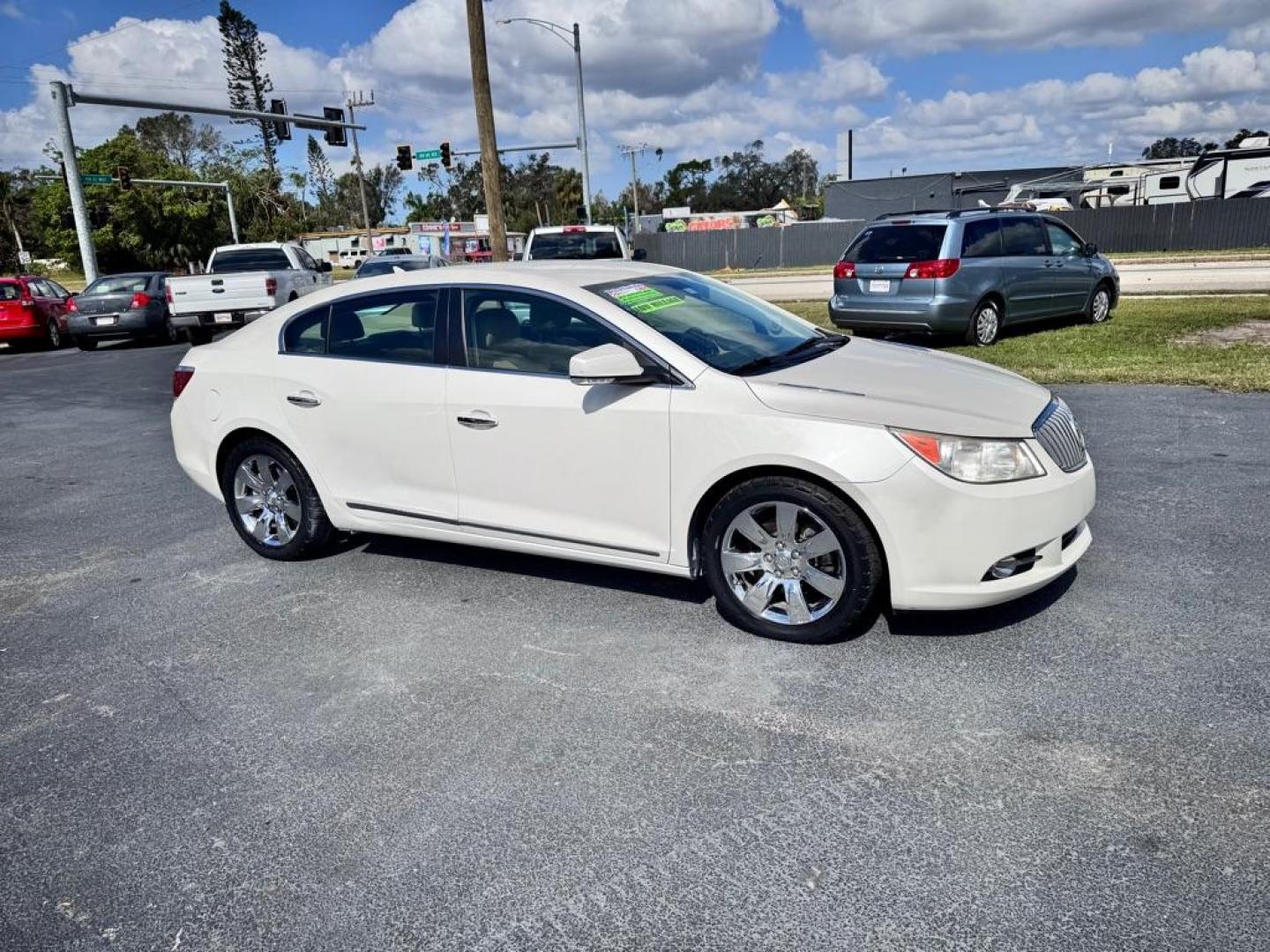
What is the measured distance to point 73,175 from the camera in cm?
2517

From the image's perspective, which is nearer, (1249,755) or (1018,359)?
(1249,755)

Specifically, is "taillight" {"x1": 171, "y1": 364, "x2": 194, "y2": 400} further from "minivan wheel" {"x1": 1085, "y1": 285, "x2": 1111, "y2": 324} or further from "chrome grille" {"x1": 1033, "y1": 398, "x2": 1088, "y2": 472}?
"minivan wheel" {"x1": 1085, "y1": 285, "x2": 1111, "y2": 324}

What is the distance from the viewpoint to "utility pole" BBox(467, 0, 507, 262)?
17812mm

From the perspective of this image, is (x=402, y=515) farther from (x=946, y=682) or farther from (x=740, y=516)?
(x=946, y=682)

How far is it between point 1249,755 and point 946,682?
0.99 meters

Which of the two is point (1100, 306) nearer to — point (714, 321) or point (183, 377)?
point (714, 321)

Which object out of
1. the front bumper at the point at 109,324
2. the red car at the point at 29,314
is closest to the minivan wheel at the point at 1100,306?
the front bumper at the point at 109,324

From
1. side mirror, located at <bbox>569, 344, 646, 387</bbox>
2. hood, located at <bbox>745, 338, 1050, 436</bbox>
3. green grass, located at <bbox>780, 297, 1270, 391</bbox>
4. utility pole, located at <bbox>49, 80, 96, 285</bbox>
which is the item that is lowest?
green grass, located at <bbox>780, 297, 1270, 391</bbox>

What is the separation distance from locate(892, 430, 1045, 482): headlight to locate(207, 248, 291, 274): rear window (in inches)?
Answer: 703

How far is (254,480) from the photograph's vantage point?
546 cm

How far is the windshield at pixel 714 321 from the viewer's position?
171 inches

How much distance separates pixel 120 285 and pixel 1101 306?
18.1 m

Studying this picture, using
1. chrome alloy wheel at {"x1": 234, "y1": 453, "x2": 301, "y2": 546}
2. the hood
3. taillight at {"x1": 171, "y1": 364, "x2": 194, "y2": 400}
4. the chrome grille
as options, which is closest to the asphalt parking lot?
chrome alloy wheel at {"x1": 234, "y1": 453, "x2": 301, "y2": 546}

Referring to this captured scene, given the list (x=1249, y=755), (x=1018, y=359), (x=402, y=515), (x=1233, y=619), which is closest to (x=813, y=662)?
(x=1249, y=755)
